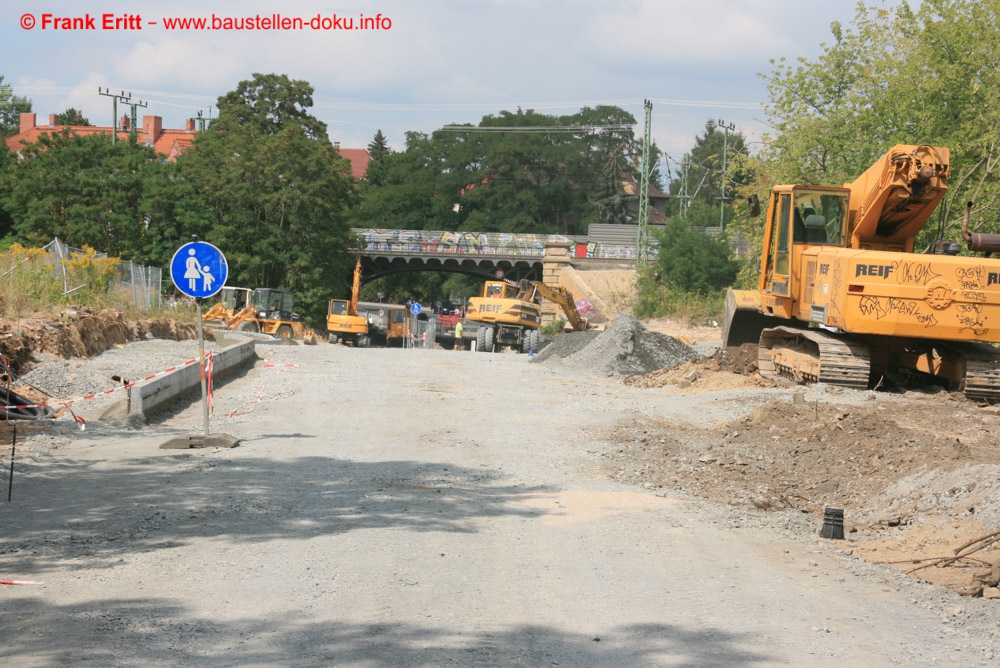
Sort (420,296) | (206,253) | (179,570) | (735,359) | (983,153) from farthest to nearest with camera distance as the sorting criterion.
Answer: (420,296)
(983,153)
(735,359)
(206,253)
(179,570)

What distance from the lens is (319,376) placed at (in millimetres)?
22203

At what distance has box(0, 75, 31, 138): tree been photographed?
101 m

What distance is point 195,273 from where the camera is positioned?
12805mm

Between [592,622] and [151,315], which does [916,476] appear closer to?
[592,622]

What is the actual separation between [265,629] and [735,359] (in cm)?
1763

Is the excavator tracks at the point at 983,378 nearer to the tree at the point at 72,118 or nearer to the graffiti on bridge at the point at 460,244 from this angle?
the graffiti on bridge at the point at 460,244

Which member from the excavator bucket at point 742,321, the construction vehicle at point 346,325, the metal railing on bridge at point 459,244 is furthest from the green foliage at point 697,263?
the excavator bucket at point 742,321

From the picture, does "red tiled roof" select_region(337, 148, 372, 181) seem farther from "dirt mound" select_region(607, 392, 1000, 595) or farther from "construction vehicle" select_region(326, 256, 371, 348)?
"dirt mound" select_region(607, 392, 1000, 595)

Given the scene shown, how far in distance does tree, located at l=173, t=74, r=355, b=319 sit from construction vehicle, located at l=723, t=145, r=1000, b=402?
4682 cm

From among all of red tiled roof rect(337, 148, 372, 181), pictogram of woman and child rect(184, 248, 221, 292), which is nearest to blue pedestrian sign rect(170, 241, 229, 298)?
pictogram of woman and child rect(184, 248, 221, 292)

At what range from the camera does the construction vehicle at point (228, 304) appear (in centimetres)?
4886

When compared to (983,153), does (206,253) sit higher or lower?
lower

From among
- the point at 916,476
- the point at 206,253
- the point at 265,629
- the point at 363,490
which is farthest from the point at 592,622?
the point at 206,253

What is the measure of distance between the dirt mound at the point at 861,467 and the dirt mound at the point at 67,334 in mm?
9891
